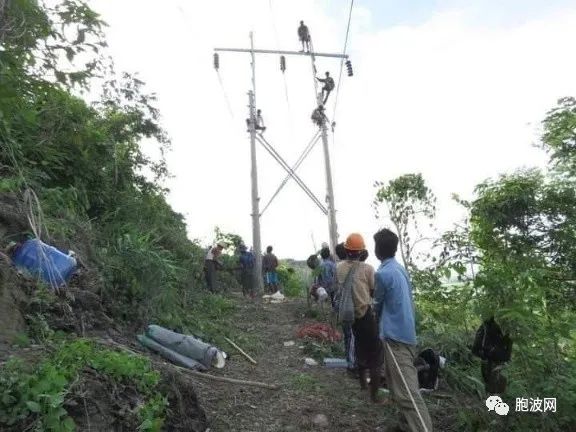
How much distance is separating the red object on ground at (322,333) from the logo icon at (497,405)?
12.1 feet

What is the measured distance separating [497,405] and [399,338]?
41.4 inches

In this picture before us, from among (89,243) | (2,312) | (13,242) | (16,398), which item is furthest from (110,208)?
(16,398)

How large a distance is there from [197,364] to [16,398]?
111 inches

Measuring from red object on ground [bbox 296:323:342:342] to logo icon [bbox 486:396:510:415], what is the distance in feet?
12.1

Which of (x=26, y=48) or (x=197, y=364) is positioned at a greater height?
(x=26, y=48)

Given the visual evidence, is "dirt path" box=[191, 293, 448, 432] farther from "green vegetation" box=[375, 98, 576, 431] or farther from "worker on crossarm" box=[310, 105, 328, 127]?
"worker on crossarm" box=[310, 105, 328, 127]

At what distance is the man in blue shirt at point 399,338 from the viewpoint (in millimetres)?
3570

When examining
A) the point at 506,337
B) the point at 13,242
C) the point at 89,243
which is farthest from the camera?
the point at 89,243

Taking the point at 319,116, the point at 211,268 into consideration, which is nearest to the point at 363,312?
the point at 211,268

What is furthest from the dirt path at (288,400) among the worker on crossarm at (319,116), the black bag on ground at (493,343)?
the worker on crossarm at (319,116)

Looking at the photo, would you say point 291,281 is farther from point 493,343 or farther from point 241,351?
point 493,343

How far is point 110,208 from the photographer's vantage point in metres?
8.19

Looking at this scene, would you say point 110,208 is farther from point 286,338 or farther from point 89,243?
point 286,338

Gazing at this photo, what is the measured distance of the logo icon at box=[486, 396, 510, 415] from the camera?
3.70m
